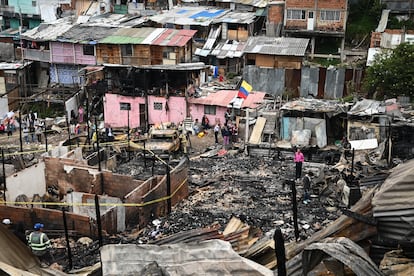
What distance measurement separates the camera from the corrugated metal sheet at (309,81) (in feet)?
101

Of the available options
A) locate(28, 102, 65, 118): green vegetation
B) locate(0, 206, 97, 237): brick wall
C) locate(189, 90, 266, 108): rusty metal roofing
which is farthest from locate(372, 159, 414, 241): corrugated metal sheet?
locate(28, 102, 65, 118): green vegetation

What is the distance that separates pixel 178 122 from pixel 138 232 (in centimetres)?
1538

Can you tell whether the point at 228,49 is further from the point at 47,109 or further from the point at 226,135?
the point at 226,135

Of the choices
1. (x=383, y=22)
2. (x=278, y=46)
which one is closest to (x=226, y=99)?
(x=278, y=46)

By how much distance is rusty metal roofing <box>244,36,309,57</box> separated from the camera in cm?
3183

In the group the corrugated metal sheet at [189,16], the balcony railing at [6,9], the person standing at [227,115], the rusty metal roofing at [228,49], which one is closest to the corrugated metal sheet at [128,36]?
the corrugated metal sheet at [189,16]

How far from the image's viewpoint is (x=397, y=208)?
6.07 meters

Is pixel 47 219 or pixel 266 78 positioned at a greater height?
pixel 266 78

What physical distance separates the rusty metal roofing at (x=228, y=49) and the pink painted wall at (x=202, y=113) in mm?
7559

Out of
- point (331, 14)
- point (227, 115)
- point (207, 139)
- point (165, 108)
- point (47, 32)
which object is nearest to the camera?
point (207, 139)

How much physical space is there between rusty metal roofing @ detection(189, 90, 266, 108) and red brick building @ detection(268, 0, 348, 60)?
850 cm

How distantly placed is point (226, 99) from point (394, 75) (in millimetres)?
8446

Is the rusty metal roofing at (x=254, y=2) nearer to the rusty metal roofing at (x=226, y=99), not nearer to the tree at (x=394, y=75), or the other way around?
the rusty metal roofing at (x=226, y=99)

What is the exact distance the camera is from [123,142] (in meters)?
23.9
